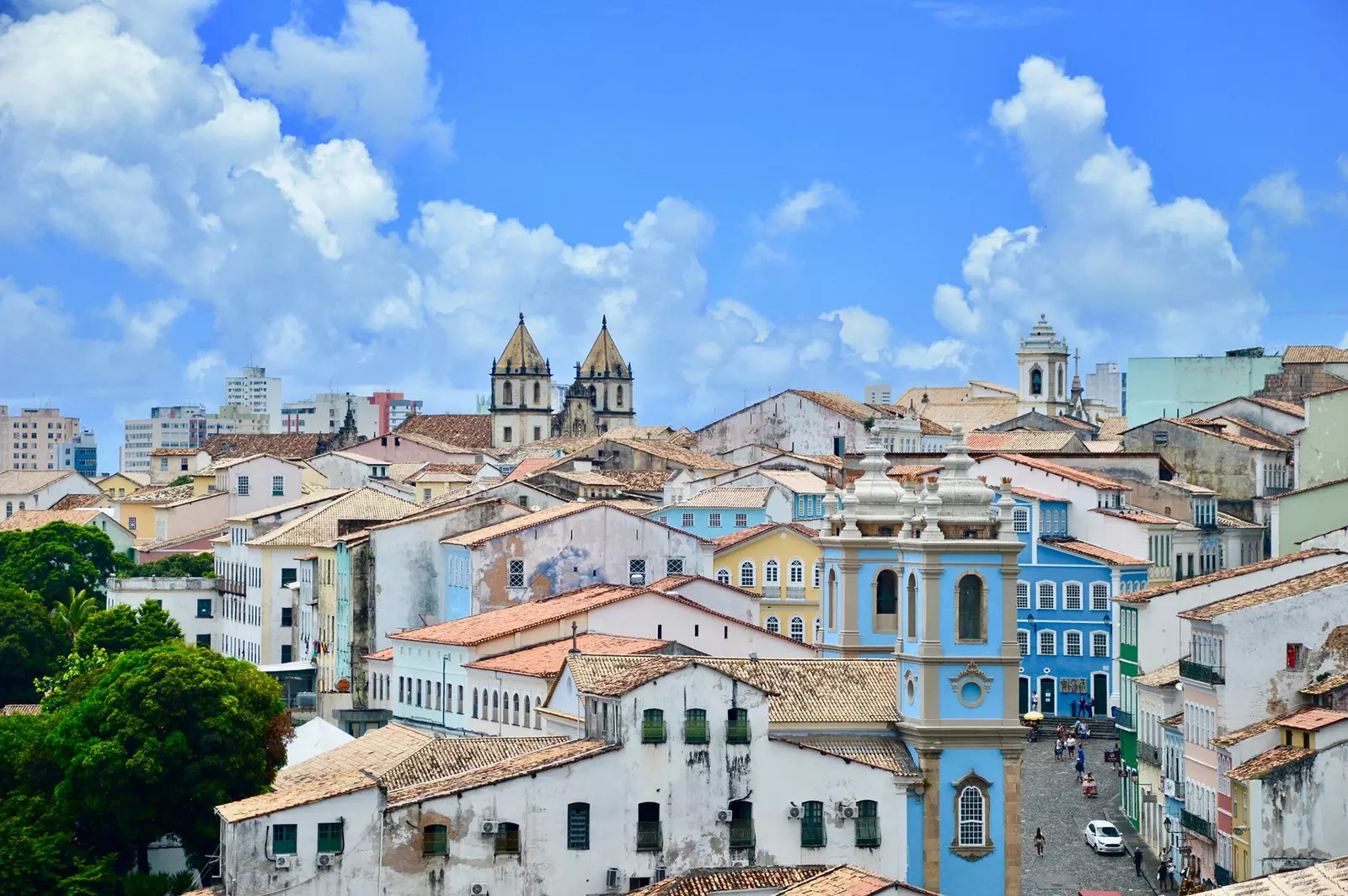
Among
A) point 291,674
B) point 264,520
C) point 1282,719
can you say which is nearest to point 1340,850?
point 1282,719

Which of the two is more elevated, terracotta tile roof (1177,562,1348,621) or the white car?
terracotta tile roof (1177,562,1348,621)

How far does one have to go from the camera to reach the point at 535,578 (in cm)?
A: 9444

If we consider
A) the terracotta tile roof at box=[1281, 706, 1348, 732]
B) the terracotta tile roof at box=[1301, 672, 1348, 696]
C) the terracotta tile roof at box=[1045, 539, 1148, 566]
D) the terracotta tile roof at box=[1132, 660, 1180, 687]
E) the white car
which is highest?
the terracotta tile roof at box=[1045, 539, 1148, 566]

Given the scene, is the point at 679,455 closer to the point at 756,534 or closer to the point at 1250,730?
the point at 756,534

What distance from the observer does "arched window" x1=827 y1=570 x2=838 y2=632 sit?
238ft

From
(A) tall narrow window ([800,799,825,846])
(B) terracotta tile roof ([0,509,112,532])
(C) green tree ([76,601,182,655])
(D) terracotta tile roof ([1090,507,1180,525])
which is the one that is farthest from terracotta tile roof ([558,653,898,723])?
(B) terracotta tile roof ([0,509,112,532])

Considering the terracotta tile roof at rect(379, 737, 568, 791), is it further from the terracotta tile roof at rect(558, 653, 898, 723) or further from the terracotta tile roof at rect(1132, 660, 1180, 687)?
the terracotta tile roof at rect(1132, 660, 1180, 687)

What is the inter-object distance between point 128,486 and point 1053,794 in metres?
113

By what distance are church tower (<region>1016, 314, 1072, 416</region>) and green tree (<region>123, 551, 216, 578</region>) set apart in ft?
224

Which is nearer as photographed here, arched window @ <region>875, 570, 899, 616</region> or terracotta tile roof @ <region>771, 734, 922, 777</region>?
terracotta tile roof @ <region>771, 734, 922, 777</region>

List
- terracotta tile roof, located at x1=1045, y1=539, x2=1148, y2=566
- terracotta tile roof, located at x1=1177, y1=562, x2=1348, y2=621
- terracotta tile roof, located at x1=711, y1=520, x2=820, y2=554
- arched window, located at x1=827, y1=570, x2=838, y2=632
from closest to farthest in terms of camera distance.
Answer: terracotta tile roof, located at x1=1177, y1=562, x2=1348, y2=621 → arched window, located at x1=827, y1=570, x2=838, y2=632 → terracotta tile roof, located at x1=1045, y1=539, x2=1148, y2=566 → terracotta tile roof, located at x1=711, y1=520, x2=820, y2=554

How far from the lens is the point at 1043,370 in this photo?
187 meters

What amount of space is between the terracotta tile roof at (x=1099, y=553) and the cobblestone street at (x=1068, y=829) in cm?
935

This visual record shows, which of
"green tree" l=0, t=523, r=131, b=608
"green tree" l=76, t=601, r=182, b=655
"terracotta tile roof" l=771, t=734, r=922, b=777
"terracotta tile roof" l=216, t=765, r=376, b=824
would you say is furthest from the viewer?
"green tree" l=0, t=523, r=131, b=608
